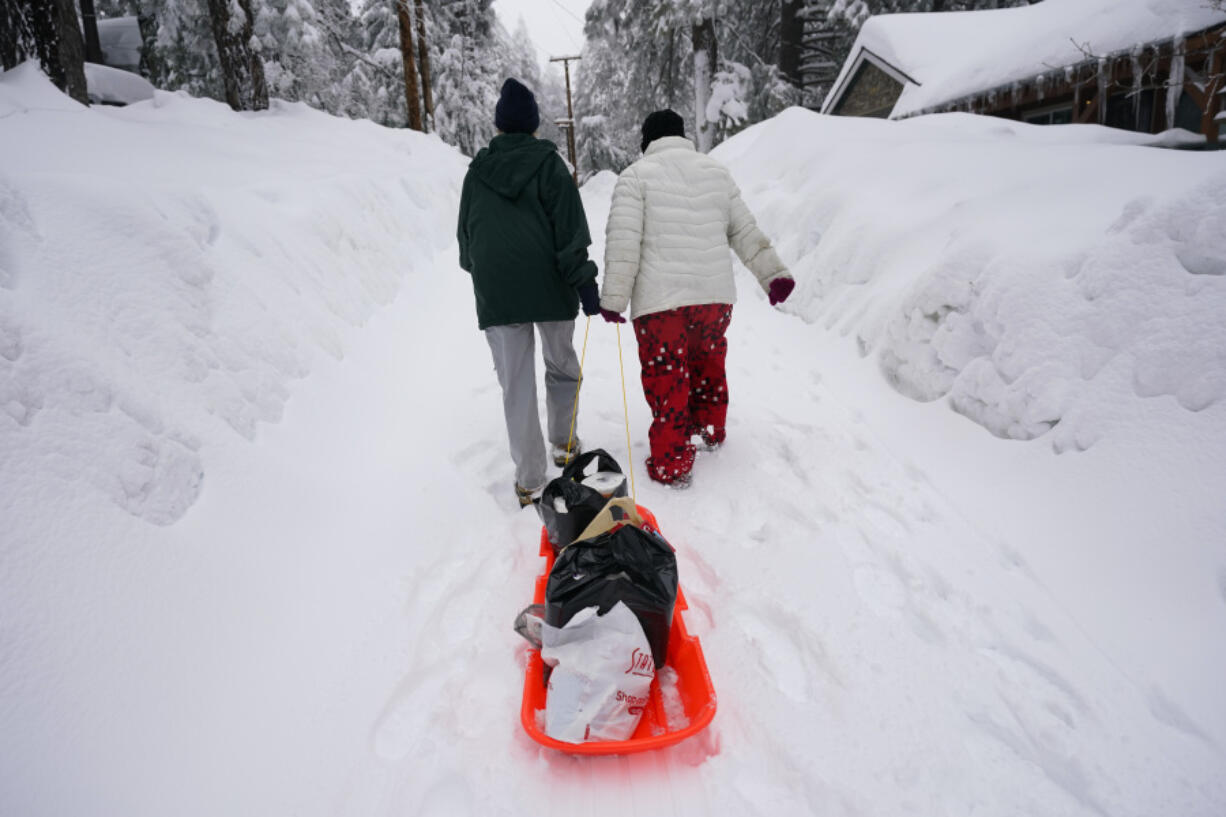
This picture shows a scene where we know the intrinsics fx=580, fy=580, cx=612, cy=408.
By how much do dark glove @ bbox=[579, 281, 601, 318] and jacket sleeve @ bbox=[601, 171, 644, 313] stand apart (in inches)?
3.1

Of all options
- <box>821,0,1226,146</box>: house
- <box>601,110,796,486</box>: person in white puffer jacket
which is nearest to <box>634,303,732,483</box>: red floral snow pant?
<box>601,110,796,486</box>: person in white puffer jacket

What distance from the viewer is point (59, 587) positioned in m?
1.89

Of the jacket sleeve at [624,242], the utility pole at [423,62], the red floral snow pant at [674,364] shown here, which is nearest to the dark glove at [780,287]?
the red floral snow pant at [674,364]

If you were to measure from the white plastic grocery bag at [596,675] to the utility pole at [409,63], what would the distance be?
1636 centimetres

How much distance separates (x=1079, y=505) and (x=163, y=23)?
19.3 m

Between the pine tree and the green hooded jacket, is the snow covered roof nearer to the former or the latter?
the green hooded jacket

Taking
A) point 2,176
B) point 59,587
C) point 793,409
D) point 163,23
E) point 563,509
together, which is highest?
point 163,23

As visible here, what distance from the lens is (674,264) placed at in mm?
3252

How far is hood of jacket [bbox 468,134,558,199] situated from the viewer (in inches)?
119

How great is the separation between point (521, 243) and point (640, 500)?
62.2 inches

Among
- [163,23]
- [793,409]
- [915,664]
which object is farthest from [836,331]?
[163,23]

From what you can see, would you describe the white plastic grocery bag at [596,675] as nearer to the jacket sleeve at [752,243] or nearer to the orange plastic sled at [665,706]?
the orange plastic sled at [665,706]

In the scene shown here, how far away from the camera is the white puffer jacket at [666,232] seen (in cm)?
321

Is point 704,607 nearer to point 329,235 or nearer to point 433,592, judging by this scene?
point 433,592
